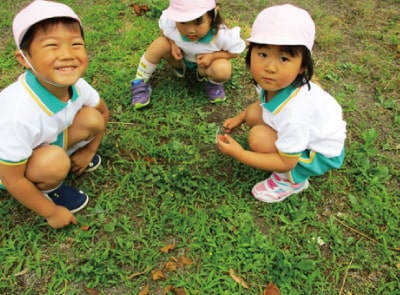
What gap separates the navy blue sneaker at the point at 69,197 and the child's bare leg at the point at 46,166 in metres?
0.17

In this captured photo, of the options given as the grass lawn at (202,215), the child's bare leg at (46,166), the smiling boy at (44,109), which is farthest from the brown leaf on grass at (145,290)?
the child's bare leg at (46,166)

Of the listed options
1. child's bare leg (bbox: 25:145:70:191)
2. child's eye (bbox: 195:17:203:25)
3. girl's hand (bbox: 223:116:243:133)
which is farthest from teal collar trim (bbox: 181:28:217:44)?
child's bare leg (bbox: 25:145:70:191)

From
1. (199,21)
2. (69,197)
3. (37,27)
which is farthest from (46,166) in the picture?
(199,21)

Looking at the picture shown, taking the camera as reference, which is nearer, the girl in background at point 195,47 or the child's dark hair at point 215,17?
the girl in background at point 195,47

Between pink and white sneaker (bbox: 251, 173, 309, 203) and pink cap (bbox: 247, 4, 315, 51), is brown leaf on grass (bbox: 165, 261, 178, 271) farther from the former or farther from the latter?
pink cap (bbox: 247, 4, 315, 51)

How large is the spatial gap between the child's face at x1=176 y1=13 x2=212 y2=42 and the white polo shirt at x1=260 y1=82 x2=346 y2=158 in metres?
0.86

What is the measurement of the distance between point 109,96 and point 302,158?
1842mm

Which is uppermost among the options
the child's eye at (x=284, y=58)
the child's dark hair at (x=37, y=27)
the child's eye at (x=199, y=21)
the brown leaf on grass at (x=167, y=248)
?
the child's dark hair at (x=37, y=27)

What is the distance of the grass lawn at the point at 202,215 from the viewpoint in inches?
85.4

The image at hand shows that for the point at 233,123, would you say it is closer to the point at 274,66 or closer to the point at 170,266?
the point at 274,66

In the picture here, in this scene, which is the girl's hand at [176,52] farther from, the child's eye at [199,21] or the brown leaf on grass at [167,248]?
the brown leaf on grass at [167,248]

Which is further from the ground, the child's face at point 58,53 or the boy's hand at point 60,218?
the child's face at point 58,53

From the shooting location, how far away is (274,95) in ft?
7.23

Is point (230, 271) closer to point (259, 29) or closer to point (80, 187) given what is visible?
point (80, 187)
